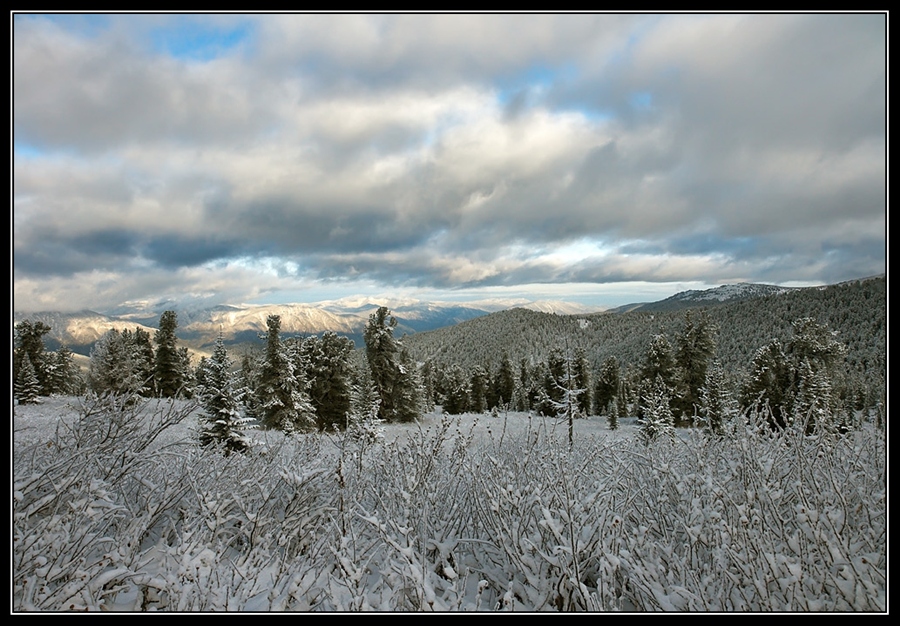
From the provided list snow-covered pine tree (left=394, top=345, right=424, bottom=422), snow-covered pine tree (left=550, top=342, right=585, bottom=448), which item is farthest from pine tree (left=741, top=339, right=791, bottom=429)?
snow-covered pine tree (left=394, top=345, right=424, bottom=422)

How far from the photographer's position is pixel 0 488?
310 centimetres

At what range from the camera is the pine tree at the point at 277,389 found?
75.7 feet

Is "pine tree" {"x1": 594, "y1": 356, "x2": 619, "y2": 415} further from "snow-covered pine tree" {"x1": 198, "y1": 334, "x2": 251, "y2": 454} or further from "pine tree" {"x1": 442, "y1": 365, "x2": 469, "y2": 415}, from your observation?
"snow-covered pine tree" {"x1": 198, "y1": 334, "x2": 251, "y2": 454}

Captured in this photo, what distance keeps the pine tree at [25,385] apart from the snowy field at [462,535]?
29.3 m

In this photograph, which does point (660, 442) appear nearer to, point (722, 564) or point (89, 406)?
point (722, 564)

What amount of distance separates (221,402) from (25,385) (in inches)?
835

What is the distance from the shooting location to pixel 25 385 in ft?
85.0

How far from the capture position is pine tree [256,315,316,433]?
2308cm

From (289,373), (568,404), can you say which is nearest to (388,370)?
(289,373)

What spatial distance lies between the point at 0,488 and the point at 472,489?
3.84 meters

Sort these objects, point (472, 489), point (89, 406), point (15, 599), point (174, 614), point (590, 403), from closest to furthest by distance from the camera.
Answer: point (174, 614) → point (15, 599) → point (472, 489) → point (89, 406) → point (590, 403)

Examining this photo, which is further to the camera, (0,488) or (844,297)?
(844,297)

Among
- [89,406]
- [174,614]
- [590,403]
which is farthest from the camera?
[590,403]

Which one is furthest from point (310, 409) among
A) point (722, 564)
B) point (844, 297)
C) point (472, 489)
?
point (844, 297)
